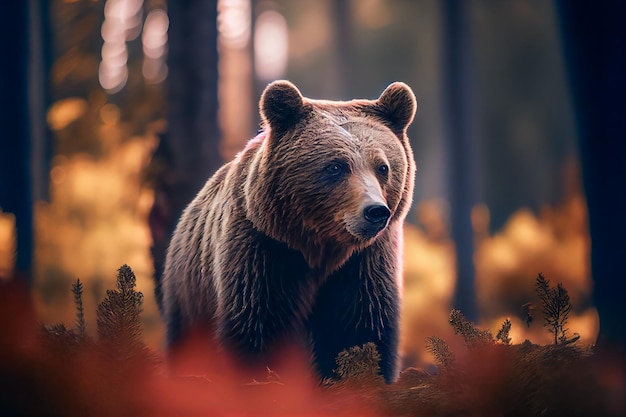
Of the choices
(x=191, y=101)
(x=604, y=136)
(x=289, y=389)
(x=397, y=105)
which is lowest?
(x=289, y=389)

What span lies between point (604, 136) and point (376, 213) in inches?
71.9

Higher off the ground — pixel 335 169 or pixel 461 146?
pixel 461 146

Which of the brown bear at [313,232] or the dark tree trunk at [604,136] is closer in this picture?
the brown bear at [313,232]

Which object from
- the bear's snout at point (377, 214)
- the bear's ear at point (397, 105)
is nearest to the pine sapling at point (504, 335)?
the bear's snout at point (377, 214)

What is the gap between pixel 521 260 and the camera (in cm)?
1316

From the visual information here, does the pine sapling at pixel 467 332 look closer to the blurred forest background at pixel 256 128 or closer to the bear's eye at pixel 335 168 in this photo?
the bear's eye at pixel 335 168

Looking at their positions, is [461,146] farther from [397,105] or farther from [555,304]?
[555,304]

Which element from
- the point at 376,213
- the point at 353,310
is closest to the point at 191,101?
the point at 353,310

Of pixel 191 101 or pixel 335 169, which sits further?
pixel 191 101

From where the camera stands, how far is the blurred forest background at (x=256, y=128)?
5949 mm

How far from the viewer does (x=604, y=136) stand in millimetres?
3977

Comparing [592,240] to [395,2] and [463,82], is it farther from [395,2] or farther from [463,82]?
[395,2]

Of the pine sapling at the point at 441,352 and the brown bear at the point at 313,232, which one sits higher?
the brown bear at the point at 313,232

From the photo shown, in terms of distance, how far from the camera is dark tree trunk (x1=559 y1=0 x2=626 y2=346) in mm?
3805
